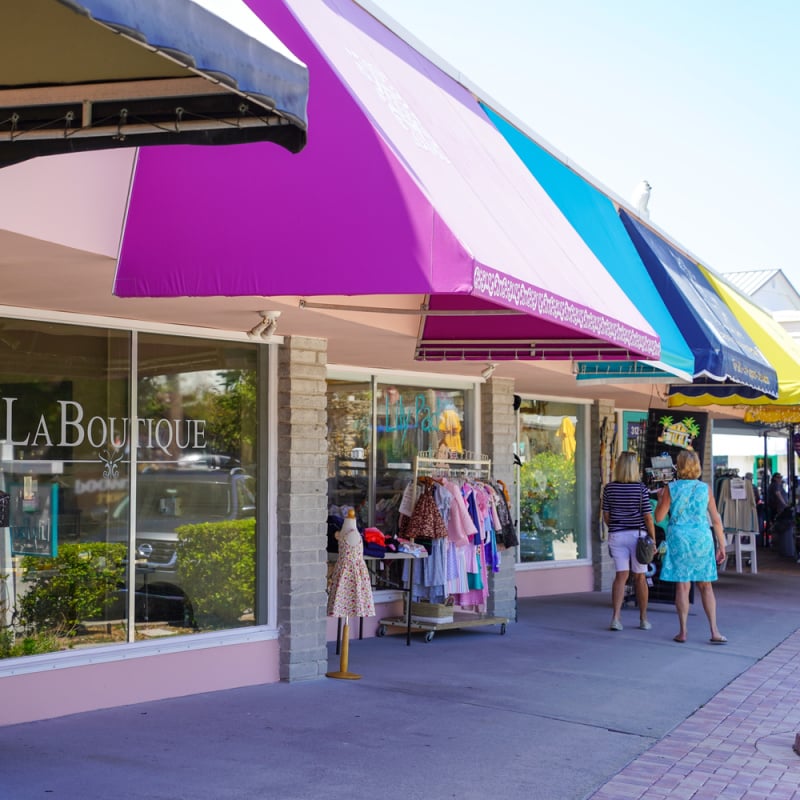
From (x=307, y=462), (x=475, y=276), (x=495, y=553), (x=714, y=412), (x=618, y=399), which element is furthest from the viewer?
(x=714, y=412)

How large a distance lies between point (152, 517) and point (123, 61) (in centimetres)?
510

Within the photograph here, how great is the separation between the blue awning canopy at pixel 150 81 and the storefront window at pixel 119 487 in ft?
11.4

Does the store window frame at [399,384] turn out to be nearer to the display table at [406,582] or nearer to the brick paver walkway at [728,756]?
the display table at [406,582]

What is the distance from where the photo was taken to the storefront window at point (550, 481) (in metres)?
15.1

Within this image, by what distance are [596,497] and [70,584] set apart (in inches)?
387

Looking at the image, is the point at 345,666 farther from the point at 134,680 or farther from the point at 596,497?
the point at 596,497

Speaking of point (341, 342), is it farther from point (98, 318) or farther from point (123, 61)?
point (123, 61)

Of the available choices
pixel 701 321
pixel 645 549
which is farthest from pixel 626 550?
pixel 701 321

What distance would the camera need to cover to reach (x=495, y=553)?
39.3ft

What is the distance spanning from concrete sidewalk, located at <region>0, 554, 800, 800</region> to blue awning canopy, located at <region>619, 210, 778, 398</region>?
9.65 ft

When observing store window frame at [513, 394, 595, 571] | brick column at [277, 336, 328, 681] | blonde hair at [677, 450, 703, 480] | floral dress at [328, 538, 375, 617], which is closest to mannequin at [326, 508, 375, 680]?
floral dress at [328, 538, 375, 617]

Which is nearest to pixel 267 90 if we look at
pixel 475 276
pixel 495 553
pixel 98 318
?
pixel 475 276

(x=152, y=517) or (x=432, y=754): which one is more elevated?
(x=152, y=517)

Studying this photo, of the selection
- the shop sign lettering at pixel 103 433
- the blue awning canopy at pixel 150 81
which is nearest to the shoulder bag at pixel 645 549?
the shop sign lettering at pixel 103 433
